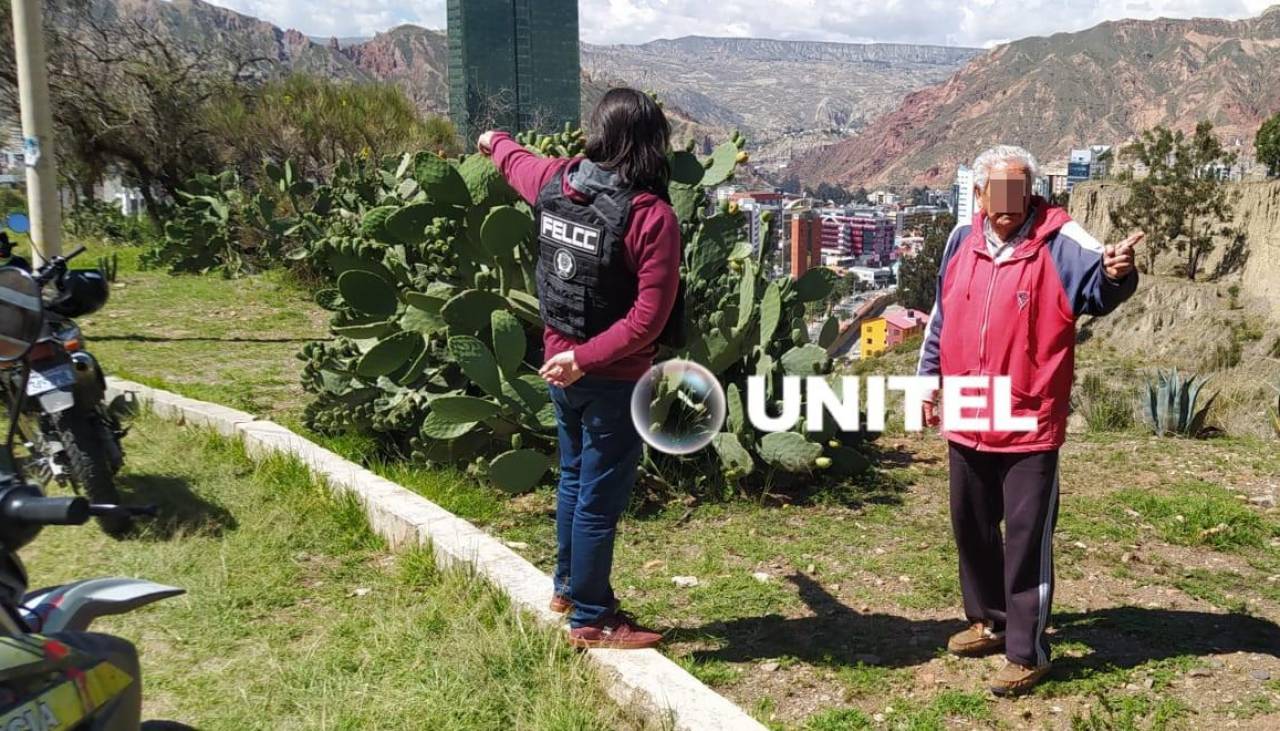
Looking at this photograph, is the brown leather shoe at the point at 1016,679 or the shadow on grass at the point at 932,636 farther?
the shadow on grass at the point at 932,636

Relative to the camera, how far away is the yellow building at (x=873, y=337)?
2488 centimetres

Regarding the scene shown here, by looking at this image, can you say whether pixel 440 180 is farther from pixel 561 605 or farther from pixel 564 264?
pixel 561 605

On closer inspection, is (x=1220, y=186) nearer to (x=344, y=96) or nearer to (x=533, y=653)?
(x=344, y=96)

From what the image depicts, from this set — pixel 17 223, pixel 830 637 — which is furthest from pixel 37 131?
pixel 830 637

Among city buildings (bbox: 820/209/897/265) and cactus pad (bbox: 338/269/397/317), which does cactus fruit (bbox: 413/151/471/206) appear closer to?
cactus pad (bbox: 338/269/397/317)

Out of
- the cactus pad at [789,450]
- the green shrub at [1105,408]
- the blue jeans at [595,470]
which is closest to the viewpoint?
the blue jeans at [595,470]

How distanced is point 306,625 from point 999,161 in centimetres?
261

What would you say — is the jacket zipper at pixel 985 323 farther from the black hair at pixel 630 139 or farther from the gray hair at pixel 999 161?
the black hair at pixel 630 139

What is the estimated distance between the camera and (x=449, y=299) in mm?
4637

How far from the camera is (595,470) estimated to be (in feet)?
9.43

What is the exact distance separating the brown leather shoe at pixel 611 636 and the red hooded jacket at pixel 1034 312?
43.3 inches

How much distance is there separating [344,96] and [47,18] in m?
5.37

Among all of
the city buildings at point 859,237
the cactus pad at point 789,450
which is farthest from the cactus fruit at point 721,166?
the city buildings at point 859,237

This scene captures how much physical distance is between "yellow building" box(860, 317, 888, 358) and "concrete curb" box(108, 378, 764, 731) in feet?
65.9
